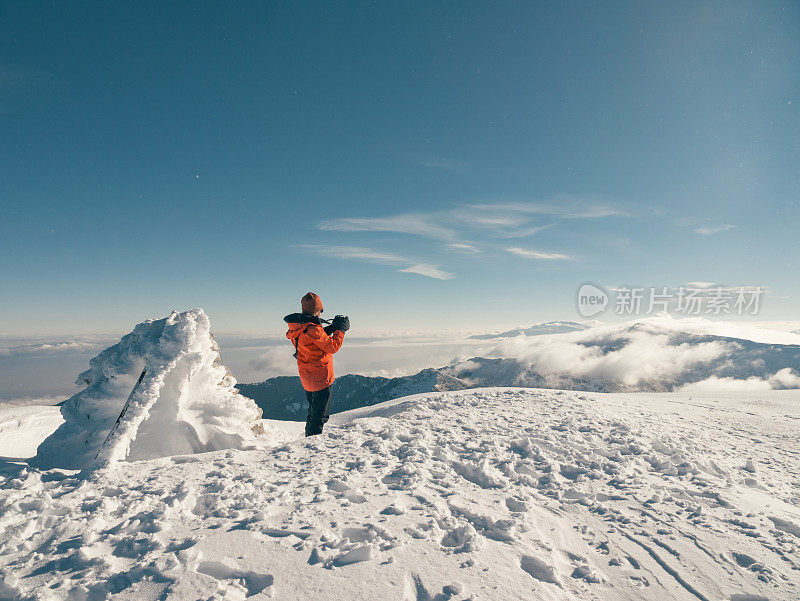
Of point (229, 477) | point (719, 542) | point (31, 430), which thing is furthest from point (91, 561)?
point (31, 430)

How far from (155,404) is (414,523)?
523 centimetres

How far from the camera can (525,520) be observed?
4086 mm

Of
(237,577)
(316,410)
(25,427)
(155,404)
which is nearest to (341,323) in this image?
(316,410)

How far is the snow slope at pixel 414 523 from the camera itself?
2.93m

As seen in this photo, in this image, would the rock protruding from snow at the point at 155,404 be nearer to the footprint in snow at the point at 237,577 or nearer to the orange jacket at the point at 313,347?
the orange jacket at the point at 313,347

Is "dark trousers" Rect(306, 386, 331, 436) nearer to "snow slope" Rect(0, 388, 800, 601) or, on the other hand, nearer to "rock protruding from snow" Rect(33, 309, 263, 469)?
"snow slope" Rect(0, 388, 800, 601)

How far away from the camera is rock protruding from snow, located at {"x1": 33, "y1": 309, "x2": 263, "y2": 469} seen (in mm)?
5555

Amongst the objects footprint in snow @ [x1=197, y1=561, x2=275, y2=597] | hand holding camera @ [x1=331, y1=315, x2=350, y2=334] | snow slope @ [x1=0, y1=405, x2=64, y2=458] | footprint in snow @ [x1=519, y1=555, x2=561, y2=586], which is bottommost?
snow slope @ [x1=0, y1=405, x2=64, y2=458]

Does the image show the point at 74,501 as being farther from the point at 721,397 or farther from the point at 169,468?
the point at 721,397

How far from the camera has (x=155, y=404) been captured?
6.36 metres

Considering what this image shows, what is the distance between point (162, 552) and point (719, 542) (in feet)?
18.5

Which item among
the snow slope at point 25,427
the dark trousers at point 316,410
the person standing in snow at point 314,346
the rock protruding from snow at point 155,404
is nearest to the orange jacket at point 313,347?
the person standing in snow at point 314,346

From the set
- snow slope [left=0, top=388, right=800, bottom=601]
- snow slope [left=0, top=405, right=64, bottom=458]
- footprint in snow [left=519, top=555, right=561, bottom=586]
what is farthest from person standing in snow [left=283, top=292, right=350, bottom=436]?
snow slope [left=0, top=405, right=64, bottom=458]

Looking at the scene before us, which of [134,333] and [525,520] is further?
[134,333]
